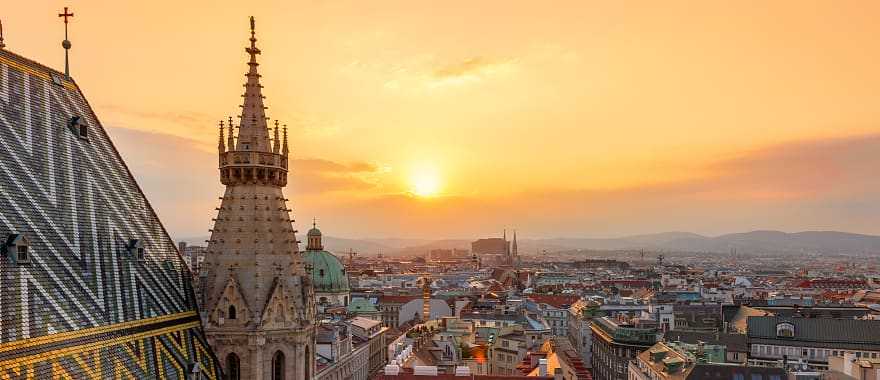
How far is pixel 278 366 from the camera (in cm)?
3488

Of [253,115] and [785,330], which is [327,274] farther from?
[253,115]

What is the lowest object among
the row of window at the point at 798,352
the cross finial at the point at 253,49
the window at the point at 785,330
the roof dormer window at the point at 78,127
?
the row of window at the point at 798,352

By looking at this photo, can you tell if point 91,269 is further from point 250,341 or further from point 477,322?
point 477,322

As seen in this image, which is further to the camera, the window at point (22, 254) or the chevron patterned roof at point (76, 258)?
the window at point (22, 254)

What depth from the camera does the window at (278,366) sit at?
34500 mm

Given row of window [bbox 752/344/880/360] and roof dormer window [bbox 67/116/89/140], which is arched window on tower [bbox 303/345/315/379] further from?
row of window [bbox 752/344/880/360]

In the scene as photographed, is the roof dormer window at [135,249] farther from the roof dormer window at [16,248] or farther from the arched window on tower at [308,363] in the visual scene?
the arched window on tower at [308,363]

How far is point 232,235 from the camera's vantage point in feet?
115

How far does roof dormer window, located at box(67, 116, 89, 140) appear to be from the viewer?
104ft

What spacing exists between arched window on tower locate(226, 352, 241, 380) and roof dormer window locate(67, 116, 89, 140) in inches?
474

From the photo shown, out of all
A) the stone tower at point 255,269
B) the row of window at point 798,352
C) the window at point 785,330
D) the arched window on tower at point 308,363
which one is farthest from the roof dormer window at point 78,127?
the window at point 785,330

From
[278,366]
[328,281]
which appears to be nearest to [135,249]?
[278,366]

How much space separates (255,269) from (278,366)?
16.2ft

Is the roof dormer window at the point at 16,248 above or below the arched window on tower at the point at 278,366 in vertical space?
above
